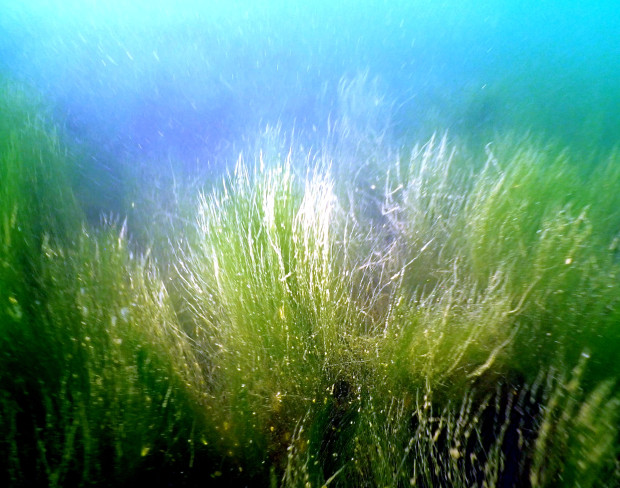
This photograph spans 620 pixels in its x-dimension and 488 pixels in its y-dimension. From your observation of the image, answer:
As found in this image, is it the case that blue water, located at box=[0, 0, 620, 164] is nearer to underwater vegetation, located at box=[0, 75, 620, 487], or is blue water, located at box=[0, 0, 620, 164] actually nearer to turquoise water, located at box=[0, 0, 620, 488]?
turquoise water, located at box=[0, 0, 620, 488]

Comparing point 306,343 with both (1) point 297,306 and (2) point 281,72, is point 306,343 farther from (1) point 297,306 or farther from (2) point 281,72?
(2) point 281,72

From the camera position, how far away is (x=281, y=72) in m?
2.32

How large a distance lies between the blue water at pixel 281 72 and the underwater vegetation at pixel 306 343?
0.68m

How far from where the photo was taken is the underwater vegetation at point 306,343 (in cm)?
69

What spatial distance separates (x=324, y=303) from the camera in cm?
94

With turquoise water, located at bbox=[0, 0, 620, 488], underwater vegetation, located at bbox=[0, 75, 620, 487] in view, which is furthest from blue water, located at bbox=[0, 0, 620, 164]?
underwater vegetation, located at bbox=[0, 75, 620, 487]

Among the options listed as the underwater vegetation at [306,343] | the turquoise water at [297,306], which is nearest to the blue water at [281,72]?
the turquoise water at [297,306]

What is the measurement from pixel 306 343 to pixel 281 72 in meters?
1.75

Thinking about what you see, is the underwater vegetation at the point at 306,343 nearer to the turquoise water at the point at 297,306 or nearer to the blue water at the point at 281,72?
the turquoise water at the point at 297,306

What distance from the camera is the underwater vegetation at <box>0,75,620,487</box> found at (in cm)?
69

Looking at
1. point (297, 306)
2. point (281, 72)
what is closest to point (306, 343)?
point (297, 306)

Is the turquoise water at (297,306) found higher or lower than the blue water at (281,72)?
lower

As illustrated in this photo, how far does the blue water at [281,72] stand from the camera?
187 cm

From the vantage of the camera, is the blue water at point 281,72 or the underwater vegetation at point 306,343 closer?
the underwater vegetation at point 306,343
